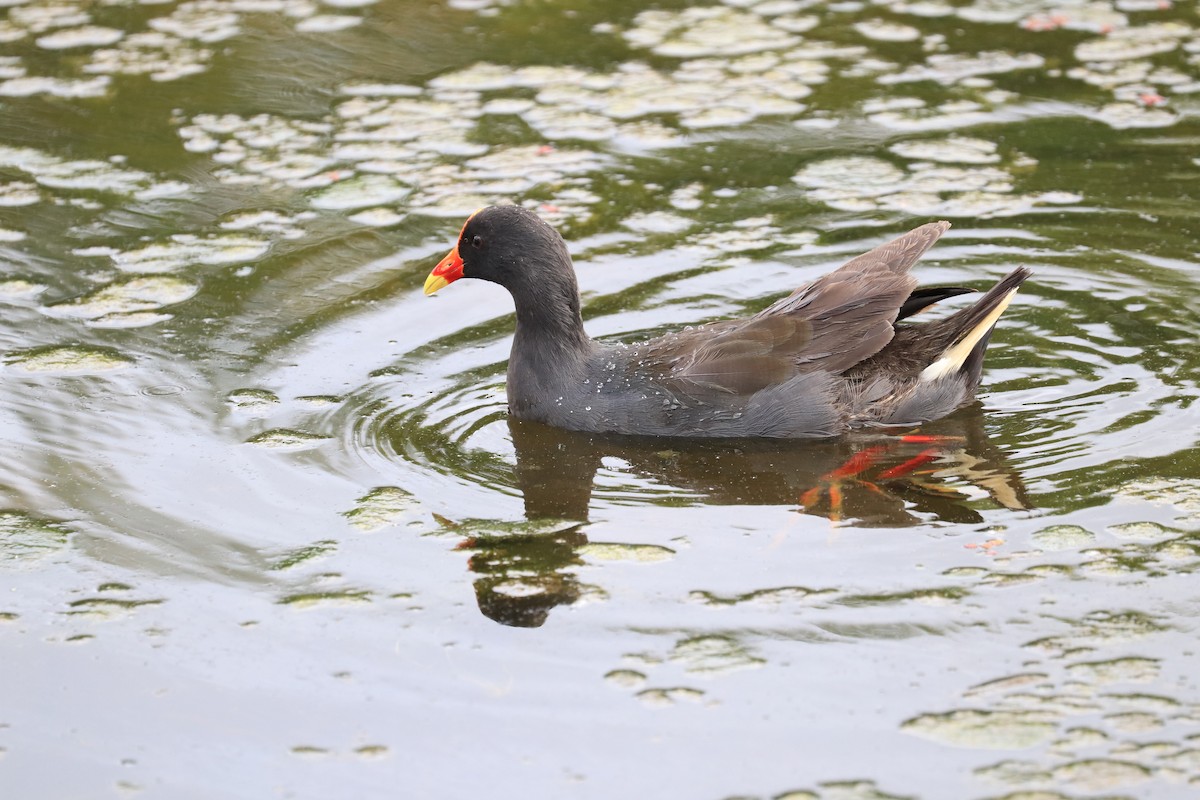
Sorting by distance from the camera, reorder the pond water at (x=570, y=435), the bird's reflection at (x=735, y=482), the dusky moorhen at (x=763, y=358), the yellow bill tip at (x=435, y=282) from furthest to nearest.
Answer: the yellow bill tip at (x=435, y=282)
the dusky moorhen at (x=763, y=358)
the bird's reflection at (x=735, y=482)
the pond water at (x=570, y=435)

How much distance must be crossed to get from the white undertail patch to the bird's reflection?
0.71 feet

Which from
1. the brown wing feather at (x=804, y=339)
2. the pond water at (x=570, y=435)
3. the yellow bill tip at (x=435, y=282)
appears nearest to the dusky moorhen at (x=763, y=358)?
the brown wing feather at (x=804, y=339)

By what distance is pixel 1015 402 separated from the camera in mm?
6352

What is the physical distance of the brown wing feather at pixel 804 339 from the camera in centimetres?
616

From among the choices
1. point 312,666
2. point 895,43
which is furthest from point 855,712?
point 895,43

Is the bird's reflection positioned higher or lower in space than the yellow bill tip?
lower

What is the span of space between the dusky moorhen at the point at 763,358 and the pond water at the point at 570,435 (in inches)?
5.7

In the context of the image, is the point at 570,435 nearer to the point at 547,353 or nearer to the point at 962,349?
the point at 547,353

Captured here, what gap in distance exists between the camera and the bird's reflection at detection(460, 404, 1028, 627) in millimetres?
5031

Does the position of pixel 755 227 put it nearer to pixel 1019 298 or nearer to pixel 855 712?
pixel 1019 298

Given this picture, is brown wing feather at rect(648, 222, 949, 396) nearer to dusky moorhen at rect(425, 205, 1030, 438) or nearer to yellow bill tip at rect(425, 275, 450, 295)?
dusky moorhen at rect(425, 205, 1030, 438)

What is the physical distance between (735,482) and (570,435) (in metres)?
0.87

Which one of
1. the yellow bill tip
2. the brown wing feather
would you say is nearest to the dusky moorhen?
the brown wing feather

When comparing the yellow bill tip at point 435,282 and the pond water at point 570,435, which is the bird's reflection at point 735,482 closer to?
the pond water at point 570,435
